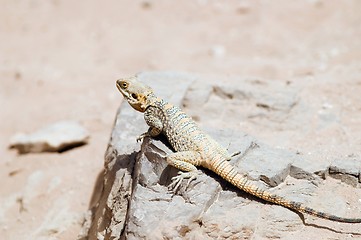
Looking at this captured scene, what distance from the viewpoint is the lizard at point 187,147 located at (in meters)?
4.84

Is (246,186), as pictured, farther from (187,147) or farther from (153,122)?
(153,122)

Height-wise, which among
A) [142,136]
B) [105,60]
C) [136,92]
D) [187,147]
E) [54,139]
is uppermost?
[136,92]

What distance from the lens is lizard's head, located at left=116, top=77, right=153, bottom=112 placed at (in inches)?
218

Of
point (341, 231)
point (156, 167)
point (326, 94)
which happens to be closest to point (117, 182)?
point (156, 167)

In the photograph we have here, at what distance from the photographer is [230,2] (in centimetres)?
1335

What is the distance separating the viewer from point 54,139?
26.5 feet

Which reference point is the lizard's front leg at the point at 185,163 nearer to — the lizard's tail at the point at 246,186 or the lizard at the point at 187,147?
the lizard at the point at 187,147

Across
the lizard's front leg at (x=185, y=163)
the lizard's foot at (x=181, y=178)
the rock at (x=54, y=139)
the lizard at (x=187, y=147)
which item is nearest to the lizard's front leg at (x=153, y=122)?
the lizard at (x=187, y=147)

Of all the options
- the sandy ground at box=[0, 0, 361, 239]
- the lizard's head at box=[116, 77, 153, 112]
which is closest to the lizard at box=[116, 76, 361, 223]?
the lizard's head at box=[116, 77, 153, 112]

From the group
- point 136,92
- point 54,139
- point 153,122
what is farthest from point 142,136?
point 54,139

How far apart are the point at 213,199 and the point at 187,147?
63cm

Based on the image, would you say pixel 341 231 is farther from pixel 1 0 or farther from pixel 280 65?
pixel 1 0

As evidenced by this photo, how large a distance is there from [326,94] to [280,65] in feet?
9.61

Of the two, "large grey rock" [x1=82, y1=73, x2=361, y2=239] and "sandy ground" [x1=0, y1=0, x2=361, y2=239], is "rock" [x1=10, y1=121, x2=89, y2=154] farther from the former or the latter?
"large grey rock" [x1=82, y1=73, x2=361, y2=239]
